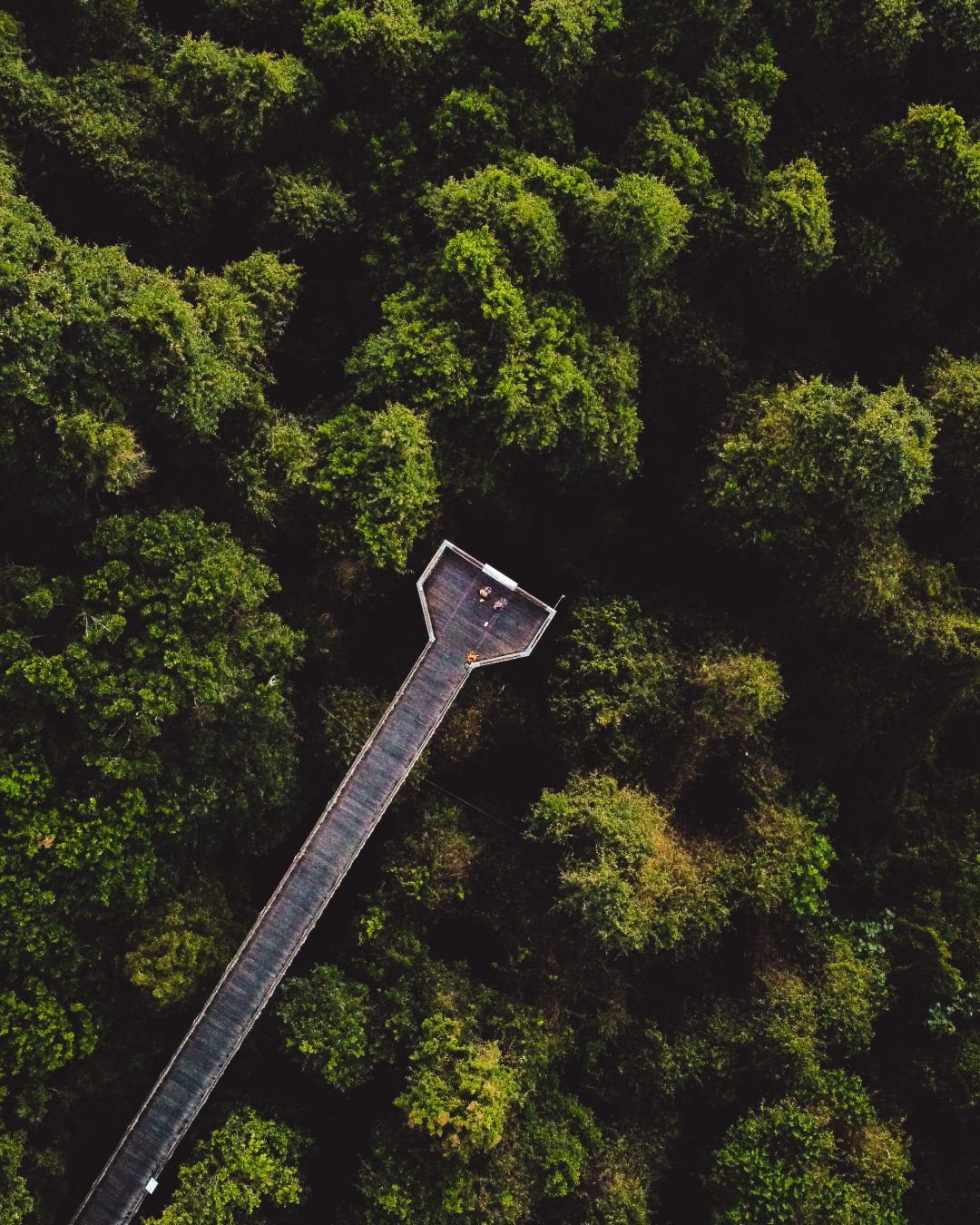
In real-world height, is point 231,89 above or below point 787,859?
above

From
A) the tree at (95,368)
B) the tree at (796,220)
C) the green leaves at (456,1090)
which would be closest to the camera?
the tree at (95,368)

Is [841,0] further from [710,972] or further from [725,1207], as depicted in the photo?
[725,1207]

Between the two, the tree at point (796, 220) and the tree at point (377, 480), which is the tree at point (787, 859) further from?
the tree at point (796, 220)

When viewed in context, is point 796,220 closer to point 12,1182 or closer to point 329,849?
point 329,849

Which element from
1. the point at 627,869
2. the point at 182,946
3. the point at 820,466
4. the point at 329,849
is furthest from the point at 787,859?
the point at 182,946

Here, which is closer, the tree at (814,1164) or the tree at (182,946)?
the tree at (182,946)

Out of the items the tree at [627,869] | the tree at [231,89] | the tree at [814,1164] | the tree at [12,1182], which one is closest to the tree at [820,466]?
the tree at [627,869]
